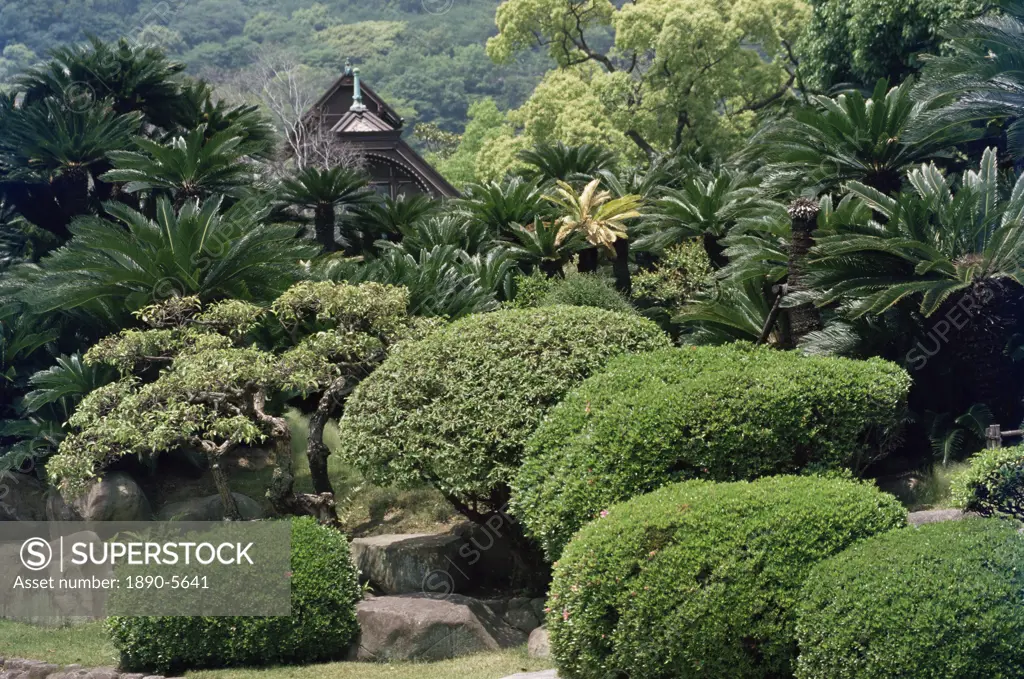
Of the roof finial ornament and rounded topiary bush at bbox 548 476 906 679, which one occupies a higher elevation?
the roof finial ornament

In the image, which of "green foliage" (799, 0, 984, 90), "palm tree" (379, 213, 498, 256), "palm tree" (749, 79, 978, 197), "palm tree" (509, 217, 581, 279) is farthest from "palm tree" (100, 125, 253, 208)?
"green foliage" (799, 0, 984, 90)

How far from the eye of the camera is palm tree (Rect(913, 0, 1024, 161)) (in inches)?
607

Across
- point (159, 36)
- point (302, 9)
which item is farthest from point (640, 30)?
point (302, 9)

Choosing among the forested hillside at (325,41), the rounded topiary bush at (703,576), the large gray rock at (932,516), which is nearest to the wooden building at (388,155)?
the forested hillside at (325,41)

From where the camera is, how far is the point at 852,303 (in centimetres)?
1525

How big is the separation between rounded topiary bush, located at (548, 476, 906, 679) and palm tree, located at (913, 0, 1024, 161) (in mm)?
8271

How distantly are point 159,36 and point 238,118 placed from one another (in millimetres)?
52377

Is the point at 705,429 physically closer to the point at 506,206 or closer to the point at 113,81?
the point at 506,206

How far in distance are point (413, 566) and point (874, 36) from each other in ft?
54.8

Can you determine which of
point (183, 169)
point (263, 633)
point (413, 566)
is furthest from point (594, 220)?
point (263, 633)

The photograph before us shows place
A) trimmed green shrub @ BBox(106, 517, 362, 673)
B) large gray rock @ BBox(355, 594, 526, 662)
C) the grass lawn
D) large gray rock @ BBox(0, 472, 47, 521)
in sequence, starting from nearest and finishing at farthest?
the grass lawn, trimmed green shrub @ BBox(106, 517, 362, 673), large gray rock @ BBox(355, 594, 526, 662), large gray rock @ BBox(0, 472, 47, 521)

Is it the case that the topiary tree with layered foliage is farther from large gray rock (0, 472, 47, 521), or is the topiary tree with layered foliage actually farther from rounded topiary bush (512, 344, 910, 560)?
rounded topiary bush (512, 344, 910, 560)

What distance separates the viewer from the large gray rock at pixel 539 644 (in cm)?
1194

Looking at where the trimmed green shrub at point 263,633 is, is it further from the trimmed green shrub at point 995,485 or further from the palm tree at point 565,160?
the palm tree at point 565,160
